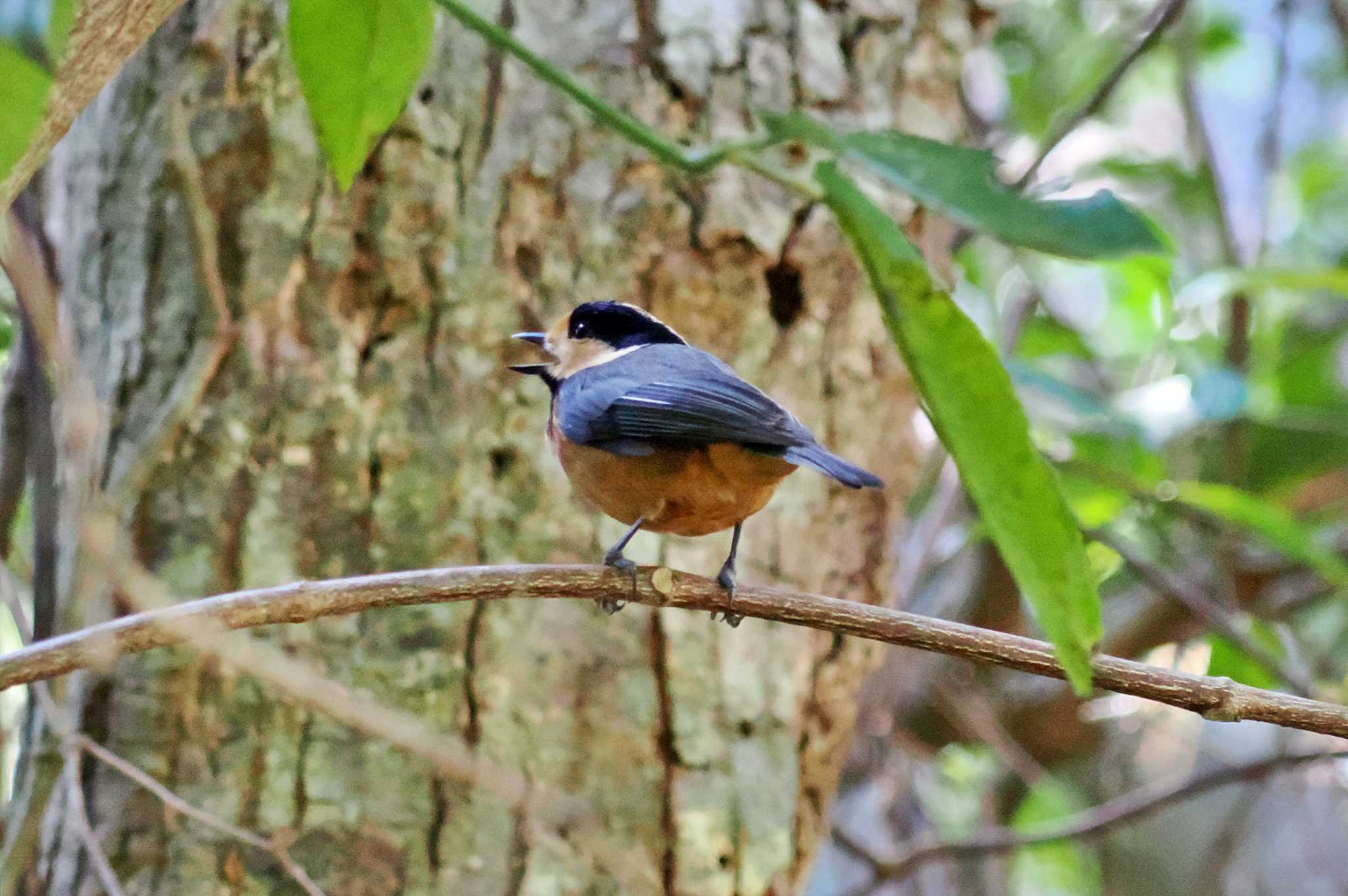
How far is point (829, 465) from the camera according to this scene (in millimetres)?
1325

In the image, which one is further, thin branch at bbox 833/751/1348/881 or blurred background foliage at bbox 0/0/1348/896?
blurred background foliage at bbox 0/0/1348/896

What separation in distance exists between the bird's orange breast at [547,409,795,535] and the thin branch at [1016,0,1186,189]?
97 cm

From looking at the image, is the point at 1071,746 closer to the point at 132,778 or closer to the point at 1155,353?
the point at 1155,353

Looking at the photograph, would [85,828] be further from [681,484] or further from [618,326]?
[618,326]

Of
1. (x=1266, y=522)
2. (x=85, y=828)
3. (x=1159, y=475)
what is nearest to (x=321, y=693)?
(x=85, y=828)

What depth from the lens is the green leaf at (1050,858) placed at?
3.41 metres

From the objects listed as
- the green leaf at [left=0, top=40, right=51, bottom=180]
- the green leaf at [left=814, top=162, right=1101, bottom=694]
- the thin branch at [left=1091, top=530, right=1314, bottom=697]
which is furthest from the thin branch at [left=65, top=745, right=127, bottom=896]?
the thin branch at [left=1091, top=530, right=1314, bottom=697]

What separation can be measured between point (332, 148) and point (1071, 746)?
10.5 feet

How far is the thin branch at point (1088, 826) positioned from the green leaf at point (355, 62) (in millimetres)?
2073

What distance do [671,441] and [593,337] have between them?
12.8 inches

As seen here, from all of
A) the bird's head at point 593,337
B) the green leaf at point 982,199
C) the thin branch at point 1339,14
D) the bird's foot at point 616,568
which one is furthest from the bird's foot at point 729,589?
the thin branch at point 1339,14

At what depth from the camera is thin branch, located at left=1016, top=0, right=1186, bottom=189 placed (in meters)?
2.13

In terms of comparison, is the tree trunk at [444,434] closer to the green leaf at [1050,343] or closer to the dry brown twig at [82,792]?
the dry brown twig at [82,792]

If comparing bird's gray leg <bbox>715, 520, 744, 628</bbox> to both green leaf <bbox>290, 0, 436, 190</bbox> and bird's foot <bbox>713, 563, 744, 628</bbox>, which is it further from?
green leaf <bbox>290, 0, 436, 190</bbox>
